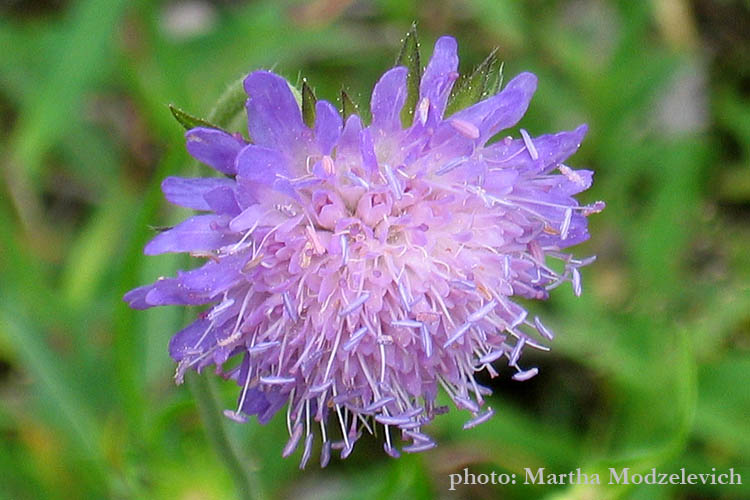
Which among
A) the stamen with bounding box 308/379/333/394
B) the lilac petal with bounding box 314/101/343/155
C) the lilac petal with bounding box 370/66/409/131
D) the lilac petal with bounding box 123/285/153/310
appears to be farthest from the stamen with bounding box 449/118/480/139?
the lilac petal with bounding box 123/285/153/310

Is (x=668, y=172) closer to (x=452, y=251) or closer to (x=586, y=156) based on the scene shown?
(x=586, y=156)

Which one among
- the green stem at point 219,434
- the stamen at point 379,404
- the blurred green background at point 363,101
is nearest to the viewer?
the stamen at point 379,404

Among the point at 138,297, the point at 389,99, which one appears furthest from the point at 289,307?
the point at 389,99

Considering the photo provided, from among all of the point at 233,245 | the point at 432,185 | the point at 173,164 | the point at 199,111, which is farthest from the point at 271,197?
the point at 199,111

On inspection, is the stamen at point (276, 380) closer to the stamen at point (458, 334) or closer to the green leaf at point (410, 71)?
the stamen at point (458, 334)

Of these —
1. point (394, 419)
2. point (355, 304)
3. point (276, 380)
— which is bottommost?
A: point (394, 419)

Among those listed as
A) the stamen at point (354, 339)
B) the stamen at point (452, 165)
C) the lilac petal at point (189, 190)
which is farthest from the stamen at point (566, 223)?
the lilac petal at point (189, 190)

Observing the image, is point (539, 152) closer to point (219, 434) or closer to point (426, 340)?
point (426, 340)
